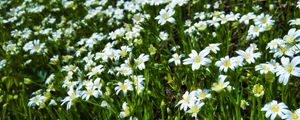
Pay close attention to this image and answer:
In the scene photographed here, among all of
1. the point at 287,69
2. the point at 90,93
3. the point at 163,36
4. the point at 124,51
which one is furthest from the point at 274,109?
the point at 163,36

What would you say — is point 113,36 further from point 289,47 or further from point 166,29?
point 289,47

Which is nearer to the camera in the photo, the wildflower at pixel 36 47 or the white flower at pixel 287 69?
the white flower at pixel 287 69

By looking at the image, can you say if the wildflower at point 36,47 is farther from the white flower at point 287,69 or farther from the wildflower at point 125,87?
the white flower at point 287,69

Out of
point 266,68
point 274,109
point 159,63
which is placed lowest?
point 159,63

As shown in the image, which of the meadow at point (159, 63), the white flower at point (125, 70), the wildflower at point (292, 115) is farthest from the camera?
the white flower at point (125, 70)

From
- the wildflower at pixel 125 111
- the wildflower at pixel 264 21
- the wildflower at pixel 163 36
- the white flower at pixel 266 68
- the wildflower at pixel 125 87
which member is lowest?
the wildflower at pixel 125 111

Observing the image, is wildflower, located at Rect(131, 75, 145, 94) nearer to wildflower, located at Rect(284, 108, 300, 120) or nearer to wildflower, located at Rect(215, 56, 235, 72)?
wildflower, located at Rect(215, 56, 235, 72)

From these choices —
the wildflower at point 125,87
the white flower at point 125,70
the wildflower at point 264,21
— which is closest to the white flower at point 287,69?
the wildflower at point 264,21

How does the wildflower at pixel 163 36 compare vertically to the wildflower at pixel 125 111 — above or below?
above

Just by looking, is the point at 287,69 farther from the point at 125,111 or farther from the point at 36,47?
the point at 36,47
